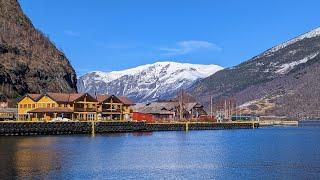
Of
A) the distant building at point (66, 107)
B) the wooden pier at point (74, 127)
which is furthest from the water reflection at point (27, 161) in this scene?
the distant building at point (66, 107)

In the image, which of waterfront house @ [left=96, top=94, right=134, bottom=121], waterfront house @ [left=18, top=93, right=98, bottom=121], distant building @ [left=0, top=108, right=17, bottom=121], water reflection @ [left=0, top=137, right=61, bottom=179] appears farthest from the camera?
waterfront house @ [left=96, top=94, right=134, bottom=121]

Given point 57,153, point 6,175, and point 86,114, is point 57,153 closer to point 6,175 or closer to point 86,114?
point 6,175

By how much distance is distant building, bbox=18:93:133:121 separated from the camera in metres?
153

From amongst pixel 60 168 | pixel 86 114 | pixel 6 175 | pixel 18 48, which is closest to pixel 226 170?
pixel 60 168

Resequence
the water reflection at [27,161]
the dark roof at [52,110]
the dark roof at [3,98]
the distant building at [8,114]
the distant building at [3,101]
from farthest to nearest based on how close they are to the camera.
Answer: the dark roof at [3,98] < the distant building at [3,101] < the distant building at [8,114] < the dark roof at [52,110] < the water reflection at [27,161]

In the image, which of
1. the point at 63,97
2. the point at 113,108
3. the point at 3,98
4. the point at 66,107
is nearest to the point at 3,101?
the point at 3,98

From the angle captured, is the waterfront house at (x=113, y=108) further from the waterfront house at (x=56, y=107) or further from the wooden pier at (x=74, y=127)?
the wooden pier at (x=74, y=127)

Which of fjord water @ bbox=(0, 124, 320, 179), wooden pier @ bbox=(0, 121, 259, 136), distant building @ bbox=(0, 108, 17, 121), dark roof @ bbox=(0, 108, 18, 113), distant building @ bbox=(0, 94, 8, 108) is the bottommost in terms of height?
fjord water @ bbox=(0, 124, 320, 179)

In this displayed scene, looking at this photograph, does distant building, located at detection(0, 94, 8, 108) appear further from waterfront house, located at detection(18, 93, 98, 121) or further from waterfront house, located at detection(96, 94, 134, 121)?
waterfront house, located at detection(96, 94, 134, 121)

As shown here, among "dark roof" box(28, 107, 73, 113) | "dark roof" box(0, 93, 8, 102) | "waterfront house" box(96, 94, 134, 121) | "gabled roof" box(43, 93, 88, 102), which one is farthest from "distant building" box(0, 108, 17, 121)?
"waterfront house" box(96, 94, 134, 121)

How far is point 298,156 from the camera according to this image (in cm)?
7956

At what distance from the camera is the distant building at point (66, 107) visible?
6038 inches

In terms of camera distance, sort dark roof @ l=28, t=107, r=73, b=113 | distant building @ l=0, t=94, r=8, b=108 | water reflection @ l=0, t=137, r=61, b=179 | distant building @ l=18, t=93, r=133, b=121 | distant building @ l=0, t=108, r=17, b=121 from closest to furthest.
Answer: water reflection @ l=0, t=137, r=61, b=179 < dark roof @ l=28, t=107, r=73, b=113 < distant building @ l=18, t=93, r=133, b=121 < distant building @ l=0, t=108, r=17, b=121 < distant building @ l=0, t=94, r=8, b=108

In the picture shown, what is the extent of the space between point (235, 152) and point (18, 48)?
12969cm
